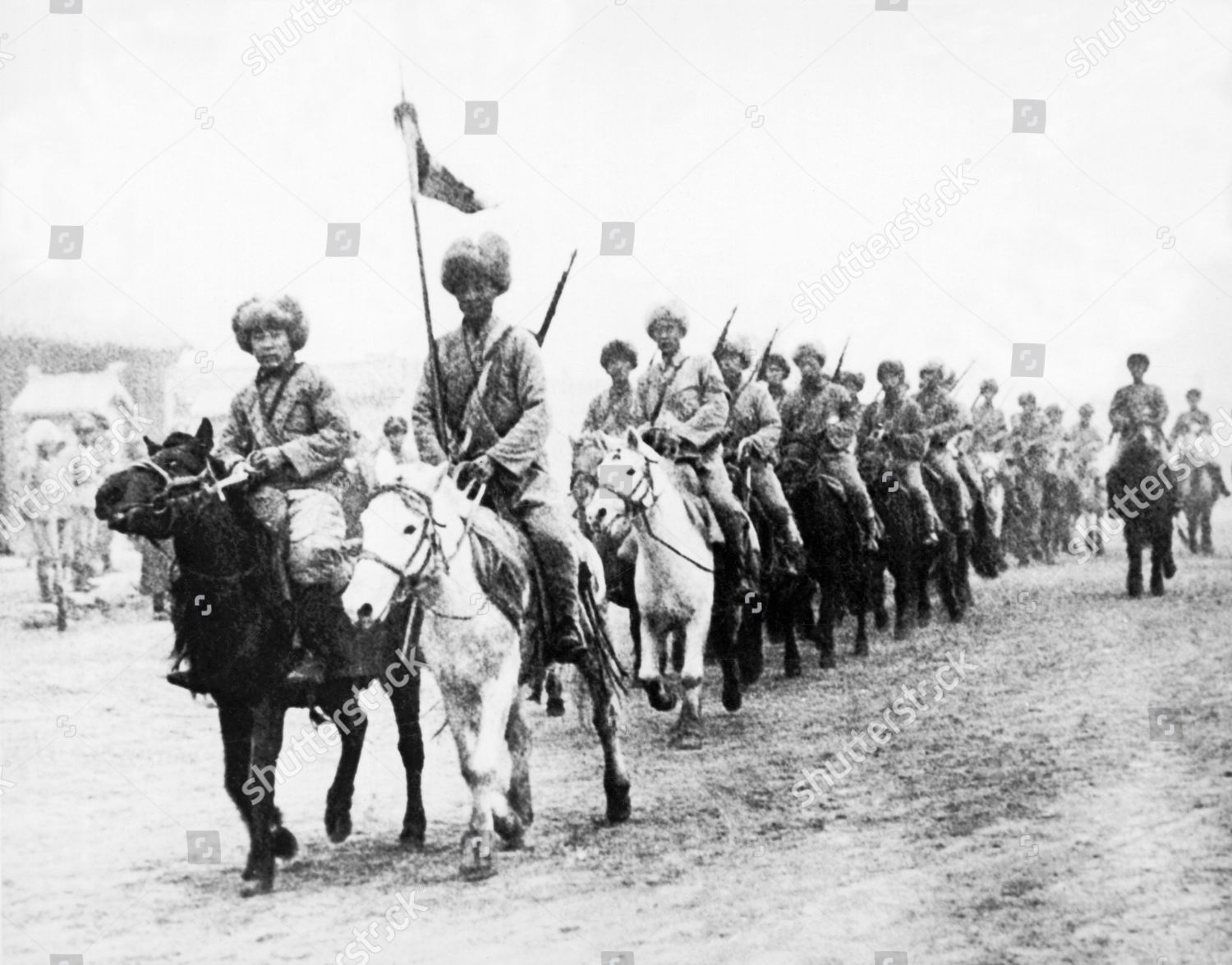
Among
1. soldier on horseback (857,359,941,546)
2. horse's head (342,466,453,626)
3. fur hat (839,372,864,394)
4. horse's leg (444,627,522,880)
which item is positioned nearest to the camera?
horse's head (342,466,453,626)

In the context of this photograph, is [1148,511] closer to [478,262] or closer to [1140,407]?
[1140,407]

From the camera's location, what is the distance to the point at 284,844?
5070mm

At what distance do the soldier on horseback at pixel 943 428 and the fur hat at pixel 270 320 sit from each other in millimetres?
2840

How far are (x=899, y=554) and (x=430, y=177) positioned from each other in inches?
118

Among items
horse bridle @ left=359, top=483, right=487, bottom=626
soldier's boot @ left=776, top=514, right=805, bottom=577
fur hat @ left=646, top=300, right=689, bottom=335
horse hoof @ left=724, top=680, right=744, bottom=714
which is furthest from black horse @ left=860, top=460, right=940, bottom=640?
horse bridle @ left=359, top=483, right=487, bottom=626

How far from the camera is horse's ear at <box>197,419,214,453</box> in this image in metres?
4.85

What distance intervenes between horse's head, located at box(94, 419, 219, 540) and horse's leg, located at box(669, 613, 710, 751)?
2.14 meters

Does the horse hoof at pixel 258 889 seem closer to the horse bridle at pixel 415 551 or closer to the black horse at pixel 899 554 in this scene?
the horse bridle at pixel 415 551

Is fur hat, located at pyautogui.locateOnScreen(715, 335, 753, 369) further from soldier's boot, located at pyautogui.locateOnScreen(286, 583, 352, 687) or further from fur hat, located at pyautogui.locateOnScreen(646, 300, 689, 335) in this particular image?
soldier's boot, located at pyautogui.locateOnScreen(286, 583, 352, 687)

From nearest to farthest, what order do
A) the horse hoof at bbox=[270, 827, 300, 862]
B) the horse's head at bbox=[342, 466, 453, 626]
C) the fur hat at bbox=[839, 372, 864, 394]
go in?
1. the horse's head at bbox=[342, 466, 453, 626]
2. the horse hoof at bbox=[270, 827, 300, 862]
3. the fur hat at bbox=[839, 372, 864, 394]

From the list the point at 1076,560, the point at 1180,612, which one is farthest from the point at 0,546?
the point at 1180,612

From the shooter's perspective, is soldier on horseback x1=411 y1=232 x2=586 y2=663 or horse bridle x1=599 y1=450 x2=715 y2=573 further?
horse bridle x1=599 y1=450 x2=715 y2=573

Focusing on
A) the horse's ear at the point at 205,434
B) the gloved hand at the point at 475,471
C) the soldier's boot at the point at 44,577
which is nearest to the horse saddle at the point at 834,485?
the gloved hand at the point at 475,471

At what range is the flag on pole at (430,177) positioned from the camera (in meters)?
5.29
